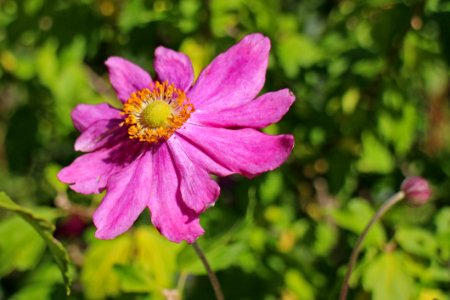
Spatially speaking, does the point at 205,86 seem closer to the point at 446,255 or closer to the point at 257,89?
the point at 257,89

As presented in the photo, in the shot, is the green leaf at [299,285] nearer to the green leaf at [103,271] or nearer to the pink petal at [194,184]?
the green leaf at [103,271]

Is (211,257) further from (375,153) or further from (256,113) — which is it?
(375,153)

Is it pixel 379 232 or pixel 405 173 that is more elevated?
pixel 379 232

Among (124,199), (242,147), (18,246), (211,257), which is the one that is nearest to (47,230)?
(124,199)

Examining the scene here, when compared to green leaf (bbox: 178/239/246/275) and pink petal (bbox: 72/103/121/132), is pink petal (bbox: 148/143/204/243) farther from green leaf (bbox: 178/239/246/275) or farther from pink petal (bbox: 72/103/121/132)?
green leaf (bbox: 178/239/246/275)

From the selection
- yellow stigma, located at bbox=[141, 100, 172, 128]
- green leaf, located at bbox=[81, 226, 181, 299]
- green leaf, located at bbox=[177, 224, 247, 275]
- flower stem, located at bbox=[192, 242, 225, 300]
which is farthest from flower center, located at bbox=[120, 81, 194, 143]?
green leaf, located at bbox=[81, 226, 181, 299]

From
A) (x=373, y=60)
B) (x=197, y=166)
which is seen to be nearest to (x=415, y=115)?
(x=373, y=60)
